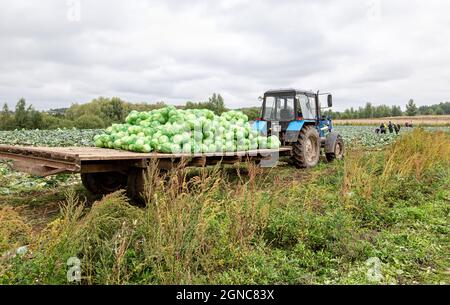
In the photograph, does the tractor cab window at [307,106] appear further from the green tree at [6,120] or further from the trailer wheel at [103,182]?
the green tree at [6,120]

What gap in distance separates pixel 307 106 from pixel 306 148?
4.95 feet

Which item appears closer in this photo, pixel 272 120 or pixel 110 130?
pixel 110 130

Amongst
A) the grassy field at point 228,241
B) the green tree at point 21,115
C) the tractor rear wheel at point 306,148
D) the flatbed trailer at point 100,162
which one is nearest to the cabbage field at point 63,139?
the tractor rear wheel at point 306,148

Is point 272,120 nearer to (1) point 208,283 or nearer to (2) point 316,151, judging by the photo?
(2) point 316,151

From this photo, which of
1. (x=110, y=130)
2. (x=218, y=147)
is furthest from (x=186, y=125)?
(x=110, y=130)

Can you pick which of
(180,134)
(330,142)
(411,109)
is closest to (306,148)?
(330,142)

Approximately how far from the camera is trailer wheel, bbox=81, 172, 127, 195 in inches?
249

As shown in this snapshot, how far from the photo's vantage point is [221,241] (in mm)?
3756

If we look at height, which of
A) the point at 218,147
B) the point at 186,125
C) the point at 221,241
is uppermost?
the point at 186,125

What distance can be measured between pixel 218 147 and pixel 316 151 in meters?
4.96

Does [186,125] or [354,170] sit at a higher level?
[186,125]

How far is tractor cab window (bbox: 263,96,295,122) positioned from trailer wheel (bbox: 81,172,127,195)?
5426mm

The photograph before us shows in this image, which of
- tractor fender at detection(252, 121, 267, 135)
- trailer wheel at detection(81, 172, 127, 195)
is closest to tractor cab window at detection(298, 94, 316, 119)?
tractor fender at detection(252, 121, 267, 135)

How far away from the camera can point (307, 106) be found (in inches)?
424
